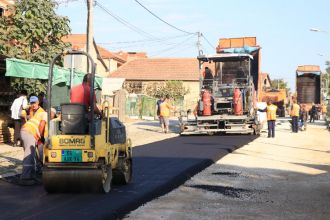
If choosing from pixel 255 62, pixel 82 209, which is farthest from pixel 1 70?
pixel 255 62

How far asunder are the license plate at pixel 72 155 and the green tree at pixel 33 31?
11.0 m

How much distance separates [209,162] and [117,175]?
166 inches

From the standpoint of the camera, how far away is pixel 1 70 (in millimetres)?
16234

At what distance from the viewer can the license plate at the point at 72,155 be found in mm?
7980

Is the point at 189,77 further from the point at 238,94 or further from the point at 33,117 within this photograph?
the point at 33,117

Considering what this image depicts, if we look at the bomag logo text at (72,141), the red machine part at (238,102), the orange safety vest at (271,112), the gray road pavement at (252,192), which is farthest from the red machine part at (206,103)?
the bomag logo text at (72,141)

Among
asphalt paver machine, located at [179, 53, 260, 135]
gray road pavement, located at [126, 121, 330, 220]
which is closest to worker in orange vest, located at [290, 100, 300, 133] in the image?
asphalt paver machine, located at [179, 53, 260, 135]

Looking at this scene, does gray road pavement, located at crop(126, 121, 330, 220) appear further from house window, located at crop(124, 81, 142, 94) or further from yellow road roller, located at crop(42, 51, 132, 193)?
house window, located at crop(124, 81, 142, 94)

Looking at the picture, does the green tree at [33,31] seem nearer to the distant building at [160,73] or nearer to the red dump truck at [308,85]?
the red dump truck at [308,85]

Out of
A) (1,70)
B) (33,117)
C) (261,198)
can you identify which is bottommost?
(261,198)

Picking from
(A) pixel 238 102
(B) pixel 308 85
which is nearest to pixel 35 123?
(A) pixel 238 102

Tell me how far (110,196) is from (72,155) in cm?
87

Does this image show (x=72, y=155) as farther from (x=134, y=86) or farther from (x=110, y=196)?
(x=134, y=86)

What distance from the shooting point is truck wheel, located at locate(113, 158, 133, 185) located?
8994 mm
